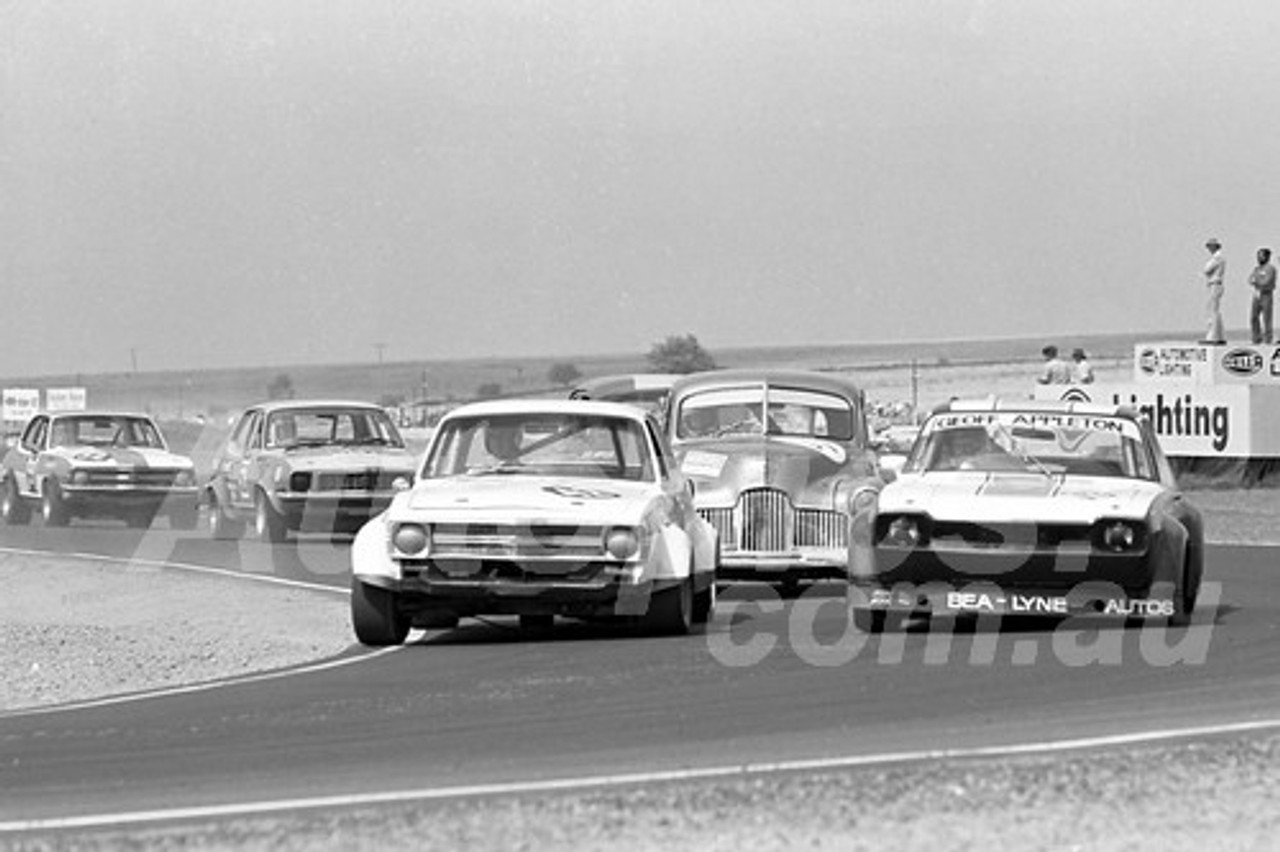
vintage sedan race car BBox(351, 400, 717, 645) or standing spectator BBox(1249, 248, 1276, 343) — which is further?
standing spectator BBox(1249, 248, 1276, 343)

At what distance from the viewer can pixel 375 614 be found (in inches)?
555

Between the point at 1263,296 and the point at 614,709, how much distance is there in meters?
24.1

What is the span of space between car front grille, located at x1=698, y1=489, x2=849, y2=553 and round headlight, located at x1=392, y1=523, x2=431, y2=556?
4.22 meters

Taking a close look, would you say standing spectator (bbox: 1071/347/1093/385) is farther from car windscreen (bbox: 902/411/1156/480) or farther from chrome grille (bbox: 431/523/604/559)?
chrome grille (bbox: 431/523/604/559)

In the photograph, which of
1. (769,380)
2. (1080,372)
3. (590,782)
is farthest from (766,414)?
(1080,372)

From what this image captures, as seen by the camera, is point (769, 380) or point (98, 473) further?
point (98, 473)

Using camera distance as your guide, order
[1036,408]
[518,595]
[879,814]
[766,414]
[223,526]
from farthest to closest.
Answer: [223,526] → [766,414] → [1036,408] → [518,595] → [879,814]

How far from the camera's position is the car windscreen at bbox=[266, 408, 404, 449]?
26688 mm

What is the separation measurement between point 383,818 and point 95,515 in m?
24.4

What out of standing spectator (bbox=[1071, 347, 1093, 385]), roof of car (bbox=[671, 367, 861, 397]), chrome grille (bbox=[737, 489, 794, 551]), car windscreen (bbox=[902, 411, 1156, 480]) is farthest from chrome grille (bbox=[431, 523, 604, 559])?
standing spectator (bbox=[1071, 347, 1093, 385])

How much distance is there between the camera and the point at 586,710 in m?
10.6

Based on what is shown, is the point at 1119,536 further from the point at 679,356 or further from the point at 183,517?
the point at 679,356

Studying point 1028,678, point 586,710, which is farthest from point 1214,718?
point 586,710

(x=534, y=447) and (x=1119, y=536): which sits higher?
(x=534, y=447)
